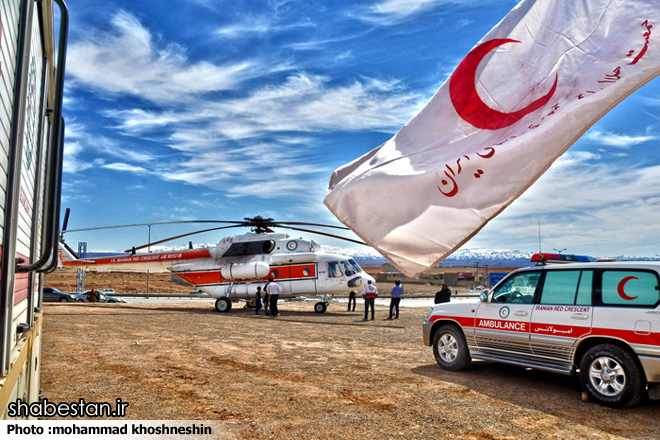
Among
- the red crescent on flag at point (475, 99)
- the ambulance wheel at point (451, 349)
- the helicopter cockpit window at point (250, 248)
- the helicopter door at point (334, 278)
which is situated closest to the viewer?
the red crescent on flag at point (475, 99)

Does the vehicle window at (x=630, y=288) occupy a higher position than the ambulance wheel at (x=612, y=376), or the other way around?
the vehicle window at (x=630, y=288)

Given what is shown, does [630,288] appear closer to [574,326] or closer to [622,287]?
[622,287]

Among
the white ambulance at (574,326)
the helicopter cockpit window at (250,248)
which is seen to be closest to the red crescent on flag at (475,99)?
the white ambulance at (574,326)

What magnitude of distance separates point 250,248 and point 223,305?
2.74 meters

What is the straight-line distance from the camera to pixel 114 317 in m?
18.3

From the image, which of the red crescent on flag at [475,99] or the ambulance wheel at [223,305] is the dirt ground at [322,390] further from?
the ambulance wheel at [223,305]

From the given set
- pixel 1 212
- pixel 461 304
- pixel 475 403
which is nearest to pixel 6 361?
pixel 1 212

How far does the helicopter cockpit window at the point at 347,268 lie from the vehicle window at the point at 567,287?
14.0 meters

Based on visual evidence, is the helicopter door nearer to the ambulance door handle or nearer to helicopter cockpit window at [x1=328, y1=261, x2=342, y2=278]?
helicopter cockpit window at [x1=328, y1=261, x2=342, y2=278]

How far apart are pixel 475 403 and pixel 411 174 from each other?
4.26 metres

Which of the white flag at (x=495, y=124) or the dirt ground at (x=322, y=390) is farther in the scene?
the dirt ground at (x=322, y=390)

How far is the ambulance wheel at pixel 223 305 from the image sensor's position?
22266mm

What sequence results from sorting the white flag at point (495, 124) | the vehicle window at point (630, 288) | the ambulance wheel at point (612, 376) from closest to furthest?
the white flag at point (495, 124) < the ambulance wheel at point (612, 376) < the vehicle window at point (630, 288)

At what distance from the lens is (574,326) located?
23.5 ft
